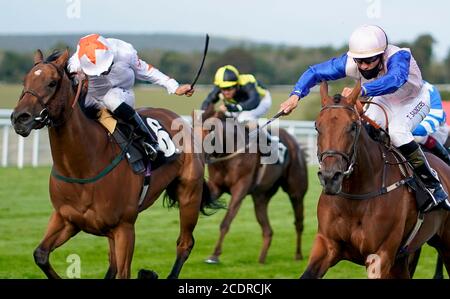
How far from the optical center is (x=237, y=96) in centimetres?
1138

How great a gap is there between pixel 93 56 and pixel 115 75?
0.45m

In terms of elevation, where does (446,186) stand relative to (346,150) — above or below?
below

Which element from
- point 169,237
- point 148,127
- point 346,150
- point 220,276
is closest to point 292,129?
point 169,237

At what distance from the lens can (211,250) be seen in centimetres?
1057

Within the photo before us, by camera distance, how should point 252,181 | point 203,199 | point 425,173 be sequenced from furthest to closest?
point 252,181, point 203,199, point 425,173

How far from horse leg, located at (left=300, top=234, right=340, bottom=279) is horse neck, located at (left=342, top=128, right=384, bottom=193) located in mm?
348

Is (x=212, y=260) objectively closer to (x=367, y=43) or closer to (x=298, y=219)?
(x=298, y=219)

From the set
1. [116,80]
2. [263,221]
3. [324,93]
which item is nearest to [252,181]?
[263,221]

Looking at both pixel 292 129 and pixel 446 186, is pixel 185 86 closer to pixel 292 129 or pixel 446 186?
pixel 446 186

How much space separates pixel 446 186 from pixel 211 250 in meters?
4.36

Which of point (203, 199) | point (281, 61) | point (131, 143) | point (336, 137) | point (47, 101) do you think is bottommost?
point (281, 61)

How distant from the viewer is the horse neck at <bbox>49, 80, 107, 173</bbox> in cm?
626

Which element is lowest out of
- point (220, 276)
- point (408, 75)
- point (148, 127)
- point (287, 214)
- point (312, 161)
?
point (312, 161)

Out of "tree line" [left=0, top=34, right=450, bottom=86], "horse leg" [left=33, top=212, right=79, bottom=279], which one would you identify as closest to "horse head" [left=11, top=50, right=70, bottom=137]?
"horse leg" [left=33, top=212, right=79, bottom=279]
